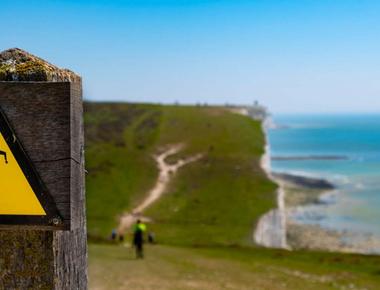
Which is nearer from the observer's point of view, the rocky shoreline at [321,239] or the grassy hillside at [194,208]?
the grassy hillside at [194,208]

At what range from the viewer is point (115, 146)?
276 feet

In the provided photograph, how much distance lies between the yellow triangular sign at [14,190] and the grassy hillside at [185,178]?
1634 inches

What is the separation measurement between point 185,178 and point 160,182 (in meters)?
3.95

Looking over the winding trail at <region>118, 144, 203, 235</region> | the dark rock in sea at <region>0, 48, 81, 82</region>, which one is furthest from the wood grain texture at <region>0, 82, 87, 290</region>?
the winding trail at <region>118, 144, 203, 235</region>

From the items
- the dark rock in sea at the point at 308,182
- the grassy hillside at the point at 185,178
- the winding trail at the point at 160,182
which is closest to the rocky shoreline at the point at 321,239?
the grassy hillside at the point at 185,178

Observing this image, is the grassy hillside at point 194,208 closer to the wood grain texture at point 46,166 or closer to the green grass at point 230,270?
the green grass at point 230,270

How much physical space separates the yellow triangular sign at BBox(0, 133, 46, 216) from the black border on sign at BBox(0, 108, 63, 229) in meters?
0.02

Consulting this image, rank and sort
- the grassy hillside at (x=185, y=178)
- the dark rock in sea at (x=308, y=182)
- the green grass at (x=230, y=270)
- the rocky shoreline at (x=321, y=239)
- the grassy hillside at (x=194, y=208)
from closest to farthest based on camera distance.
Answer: the green grass at (x=230, y=270) → the grassy hillside at (x=194, y=208) → the rocky shoreline at (x=321, y=239) → the grassy hillside at (x=185, y=178) → the dark rock in sea at (x=308, y=182)

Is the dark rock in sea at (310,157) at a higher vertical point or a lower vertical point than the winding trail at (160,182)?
higher

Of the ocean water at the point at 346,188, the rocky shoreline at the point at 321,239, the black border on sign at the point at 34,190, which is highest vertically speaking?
the black border on sign at the point at 34,190

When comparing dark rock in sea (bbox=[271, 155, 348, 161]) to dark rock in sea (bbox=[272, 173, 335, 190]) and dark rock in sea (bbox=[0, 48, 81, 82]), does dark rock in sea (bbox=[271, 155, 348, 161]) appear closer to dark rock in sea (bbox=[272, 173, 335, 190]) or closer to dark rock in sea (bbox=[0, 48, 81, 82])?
dark rock in sea (bbox=[272, 173, 335, 190])

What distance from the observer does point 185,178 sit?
6950 cm

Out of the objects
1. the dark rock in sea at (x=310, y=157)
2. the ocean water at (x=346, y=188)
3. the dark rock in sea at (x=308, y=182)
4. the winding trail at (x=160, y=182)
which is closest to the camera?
the winding trail at (x=160, y=182)

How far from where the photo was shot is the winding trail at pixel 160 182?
168ft
